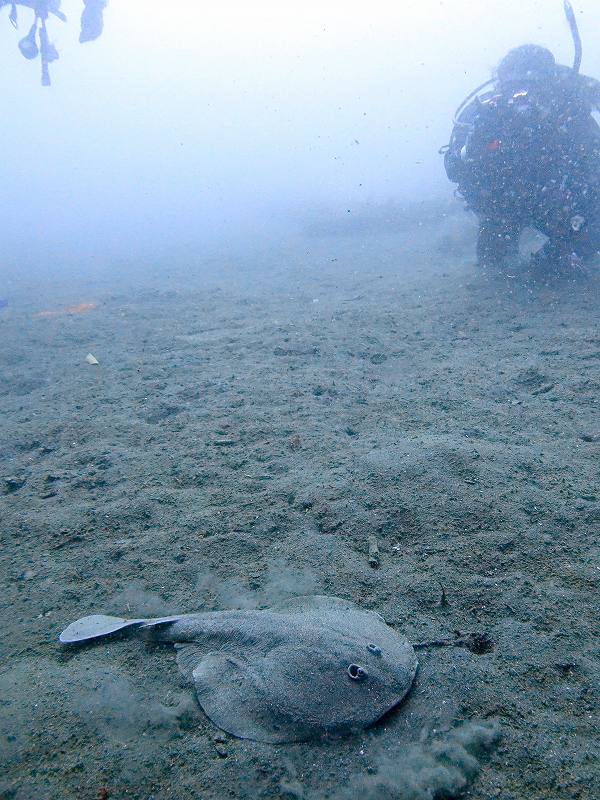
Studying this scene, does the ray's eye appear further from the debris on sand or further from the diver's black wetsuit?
the diver's black wetsuit

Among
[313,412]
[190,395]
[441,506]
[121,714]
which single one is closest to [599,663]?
[441,506]

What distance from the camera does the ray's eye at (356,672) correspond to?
6.44 feet

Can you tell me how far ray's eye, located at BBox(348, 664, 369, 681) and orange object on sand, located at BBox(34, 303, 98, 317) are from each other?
9061 mm

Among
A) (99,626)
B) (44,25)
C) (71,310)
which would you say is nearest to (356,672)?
(99,626)

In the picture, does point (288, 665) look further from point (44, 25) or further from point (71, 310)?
point (44, 25)

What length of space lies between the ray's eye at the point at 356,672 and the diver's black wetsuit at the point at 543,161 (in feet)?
24.2

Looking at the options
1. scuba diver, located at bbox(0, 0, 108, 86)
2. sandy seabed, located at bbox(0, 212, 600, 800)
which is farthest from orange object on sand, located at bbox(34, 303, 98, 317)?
scuba diver, located at bbox(0, 0, 108, 86)

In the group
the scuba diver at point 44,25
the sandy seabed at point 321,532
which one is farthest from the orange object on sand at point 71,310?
the scuba diver at point 44,25

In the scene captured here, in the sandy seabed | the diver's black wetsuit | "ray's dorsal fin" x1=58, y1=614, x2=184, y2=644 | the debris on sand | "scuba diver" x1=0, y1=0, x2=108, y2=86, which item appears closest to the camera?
the sandy seabed

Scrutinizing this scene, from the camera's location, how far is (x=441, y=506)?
10.6 ft

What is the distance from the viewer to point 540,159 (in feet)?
23.5

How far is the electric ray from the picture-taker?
6.31 ft

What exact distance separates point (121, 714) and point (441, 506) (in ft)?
7.03

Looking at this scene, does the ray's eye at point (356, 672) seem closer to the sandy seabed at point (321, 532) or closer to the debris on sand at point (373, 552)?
the sandy seabed at point (321, 532)
